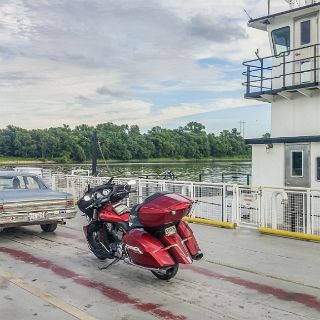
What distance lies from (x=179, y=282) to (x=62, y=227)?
557cm

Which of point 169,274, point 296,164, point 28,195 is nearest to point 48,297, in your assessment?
point 169,274

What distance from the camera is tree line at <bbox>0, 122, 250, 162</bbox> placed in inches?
2677

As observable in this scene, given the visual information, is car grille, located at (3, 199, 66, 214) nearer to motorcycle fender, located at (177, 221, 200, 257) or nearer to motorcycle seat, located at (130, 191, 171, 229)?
motorcycle seat, located at (130, 191, 171, 229)

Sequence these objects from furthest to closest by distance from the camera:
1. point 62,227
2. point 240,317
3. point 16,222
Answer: point 62,227 < point 16,222 < point 240,317

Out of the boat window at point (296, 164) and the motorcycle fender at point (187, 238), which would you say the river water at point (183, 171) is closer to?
the boat window at point (296, 164)

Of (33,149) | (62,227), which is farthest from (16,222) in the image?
(33,149)

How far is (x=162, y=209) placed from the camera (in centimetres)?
563

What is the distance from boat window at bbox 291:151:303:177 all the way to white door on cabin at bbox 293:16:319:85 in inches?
88.2

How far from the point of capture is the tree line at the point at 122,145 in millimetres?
68000

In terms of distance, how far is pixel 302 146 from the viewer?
12570 mm

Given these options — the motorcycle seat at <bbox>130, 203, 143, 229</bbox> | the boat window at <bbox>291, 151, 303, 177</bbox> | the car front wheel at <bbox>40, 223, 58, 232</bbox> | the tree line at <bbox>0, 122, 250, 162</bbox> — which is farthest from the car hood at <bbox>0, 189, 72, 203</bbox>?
the tree line at <bbox>0, 122, 250, 162</bbox>

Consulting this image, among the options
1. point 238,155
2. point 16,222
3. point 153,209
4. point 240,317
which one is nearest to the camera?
point 240,317

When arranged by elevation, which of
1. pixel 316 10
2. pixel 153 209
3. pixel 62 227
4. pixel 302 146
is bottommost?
pixel 62 227

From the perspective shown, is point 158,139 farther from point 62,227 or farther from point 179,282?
point 179,282
